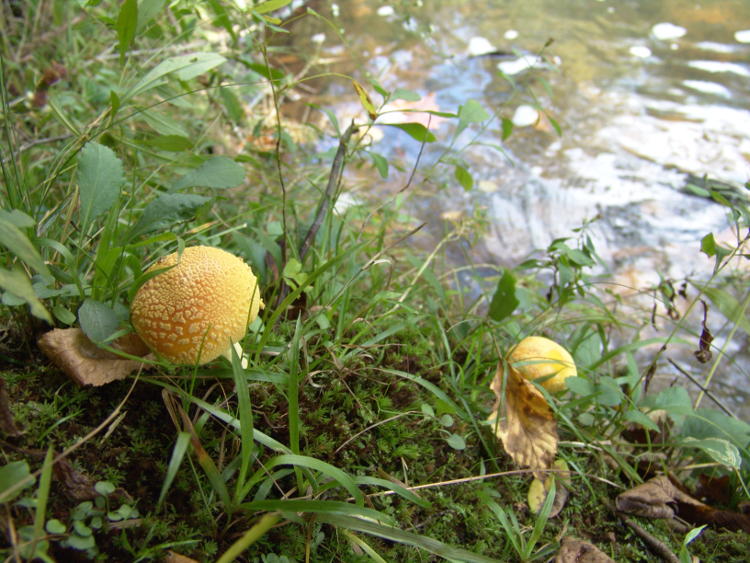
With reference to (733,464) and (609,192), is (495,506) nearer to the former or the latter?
(733,464)

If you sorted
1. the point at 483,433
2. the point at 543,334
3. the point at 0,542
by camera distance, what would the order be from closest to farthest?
1. the point at 0,542
2. the point at 483,433
3. the point at 543,334

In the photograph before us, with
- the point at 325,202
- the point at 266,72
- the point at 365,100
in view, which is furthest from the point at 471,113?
the point at 266,72

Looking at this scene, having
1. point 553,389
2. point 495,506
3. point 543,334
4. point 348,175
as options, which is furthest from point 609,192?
point 495,506

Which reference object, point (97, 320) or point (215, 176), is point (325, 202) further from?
point (97, 320)

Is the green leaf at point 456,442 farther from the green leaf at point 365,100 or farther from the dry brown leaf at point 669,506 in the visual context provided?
the green leaf at point 365,100

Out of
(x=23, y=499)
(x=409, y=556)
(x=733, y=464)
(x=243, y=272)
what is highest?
(x=243, y=272)

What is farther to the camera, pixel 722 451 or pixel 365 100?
pixel 722 451

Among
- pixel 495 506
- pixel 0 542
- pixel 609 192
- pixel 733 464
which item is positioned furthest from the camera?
pixel 609 192
